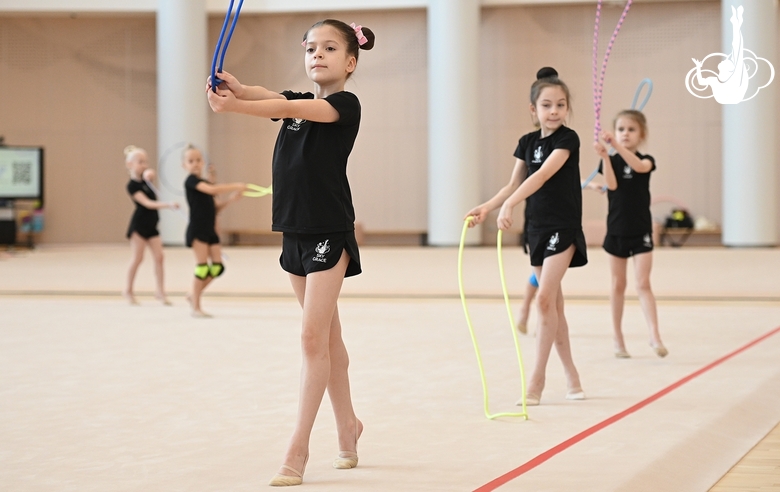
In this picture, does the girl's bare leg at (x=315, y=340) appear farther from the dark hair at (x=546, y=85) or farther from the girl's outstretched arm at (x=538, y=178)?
the dark hair at (x=546, y=85)

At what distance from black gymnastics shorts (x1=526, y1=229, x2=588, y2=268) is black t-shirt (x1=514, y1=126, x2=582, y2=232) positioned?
0.03 metres

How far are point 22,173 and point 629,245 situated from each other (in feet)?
47.8

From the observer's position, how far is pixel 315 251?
3.01 metres

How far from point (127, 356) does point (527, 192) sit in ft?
9.54

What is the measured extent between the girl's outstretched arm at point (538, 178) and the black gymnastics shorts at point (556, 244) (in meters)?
0.26

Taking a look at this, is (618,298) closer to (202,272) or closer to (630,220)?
(630,220)

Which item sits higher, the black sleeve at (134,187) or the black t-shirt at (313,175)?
the black sleeve at (134,187)

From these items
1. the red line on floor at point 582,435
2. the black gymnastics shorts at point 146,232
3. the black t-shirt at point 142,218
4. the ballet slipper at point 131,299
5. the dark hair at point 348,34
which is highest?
the dark hair at point 348,34

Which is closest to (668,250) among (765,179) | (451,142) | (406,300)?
(765,179)

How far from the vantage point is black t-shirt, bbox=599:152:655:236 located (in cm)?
573

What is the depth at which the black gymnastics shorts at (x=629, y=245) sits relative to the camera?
5.73 m

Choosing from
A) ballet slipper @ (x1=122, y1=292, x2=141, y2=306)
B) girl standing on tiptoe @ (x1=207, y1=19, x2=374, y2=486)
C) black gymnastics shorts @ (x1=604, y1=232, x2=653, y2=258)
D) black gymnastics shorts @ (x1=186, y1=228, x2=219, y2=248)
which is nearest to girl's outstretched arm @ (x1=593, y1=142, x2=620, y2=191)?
black gymnastics shorts @ (x1=604, y1=232, x2=653, y2=258)

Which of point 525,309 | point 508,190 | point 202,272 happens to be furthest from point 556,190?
point 202,272

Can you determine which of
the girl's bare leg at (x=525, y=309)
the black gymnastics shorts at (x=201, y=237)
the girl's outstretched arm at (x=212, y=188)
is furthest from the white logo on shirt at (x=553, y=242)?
the black gymnastics shorts at (x=201, y=237)
